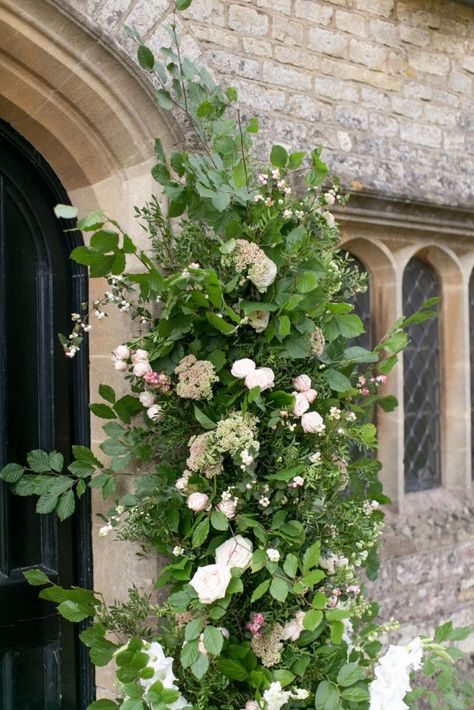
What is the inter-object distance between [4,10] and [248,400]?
4.79ft

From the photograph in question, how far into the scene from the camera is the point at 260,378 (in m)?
2.43

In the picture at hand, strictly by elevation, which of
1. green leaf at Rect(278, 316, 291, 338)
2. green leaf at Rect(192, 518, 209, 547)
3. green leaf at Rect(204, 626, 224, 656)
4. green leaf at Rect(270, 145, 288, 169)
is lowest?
green leaf at Rect(204, 626, 224, 656)

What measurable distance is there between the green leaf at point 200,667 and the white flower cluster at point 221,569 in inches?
6.4

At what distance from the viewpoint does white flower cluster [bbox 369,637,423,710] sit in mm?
2555

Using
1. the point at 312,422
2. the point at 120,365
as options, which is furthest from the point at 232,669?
the point at 120,365

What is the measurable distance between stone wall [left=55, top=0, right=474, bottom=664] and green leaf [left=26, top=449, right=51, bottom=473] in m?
1.22

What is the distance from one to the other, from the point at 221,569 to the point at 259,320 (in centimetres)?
76

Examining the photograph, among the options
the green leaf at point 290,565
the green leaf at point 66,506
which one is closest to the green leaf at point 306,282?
the green leaf at point 290,565

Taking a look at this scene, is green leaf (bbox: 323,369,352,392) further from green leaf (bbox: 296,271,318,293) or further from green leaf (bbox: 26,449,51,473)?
green leaf (bbox: 26,449,51,473)

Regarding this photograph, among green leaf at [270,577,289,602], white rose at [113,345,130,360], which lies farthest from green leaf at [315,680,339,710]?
white rose at [113,345,130,360]

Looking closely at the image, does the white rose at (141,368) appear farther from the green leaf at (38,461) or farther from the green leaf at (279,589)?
the green leaf at (279,589)

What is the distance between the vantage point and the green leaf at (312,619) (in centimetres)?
236

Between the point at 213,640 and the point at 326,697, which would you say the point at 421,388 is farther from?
the point at 213,640

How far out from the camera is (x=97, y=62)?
2748 millimetres
